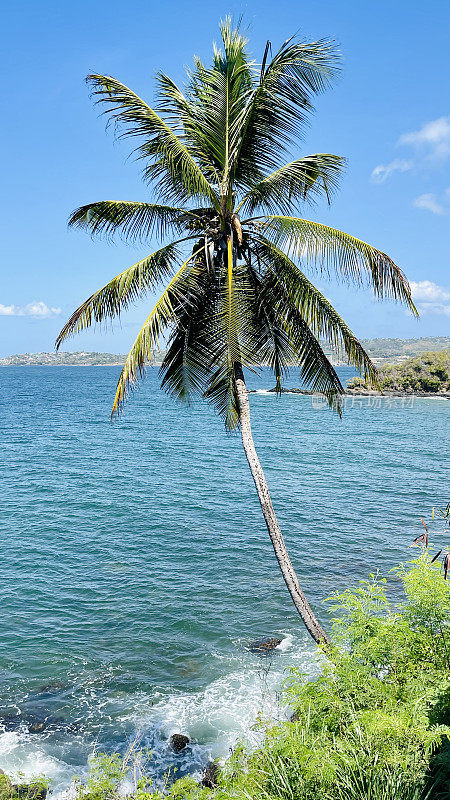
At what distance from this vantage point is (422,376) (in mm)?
93000

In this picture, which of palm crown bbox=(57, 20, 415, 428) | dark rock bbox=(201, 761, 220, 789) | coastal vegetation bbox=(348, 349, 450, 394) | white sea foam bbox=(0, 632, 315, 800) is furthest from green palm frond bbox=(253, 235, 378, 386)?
→ coastal vegetation bbox=(348, 349, 450, 394)

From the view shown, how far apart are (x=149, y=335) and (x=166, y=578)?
12.7 m

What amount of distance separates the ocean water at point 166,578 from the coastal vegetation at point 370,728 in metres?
3.24

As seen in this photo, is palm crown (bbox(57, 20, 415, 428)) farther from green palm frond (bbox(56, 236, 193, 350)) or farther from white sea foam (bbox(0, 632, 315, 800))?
white sea foam (bbox(0, 632, 315, 800))

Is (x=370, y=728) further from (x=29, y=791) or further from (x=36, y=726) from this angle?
(x=36, y=726)

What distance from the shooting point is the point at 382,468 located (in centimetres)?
3822

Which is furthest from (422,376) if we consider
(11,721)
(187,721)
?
(11,721)

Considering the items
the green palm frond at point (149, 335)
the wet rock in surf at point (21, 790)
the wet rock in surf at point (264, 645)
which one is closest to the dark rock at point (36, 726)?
the wet rock in surf at point (21, 790)

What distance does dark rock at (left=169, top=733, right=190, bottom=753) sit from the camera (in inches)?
454

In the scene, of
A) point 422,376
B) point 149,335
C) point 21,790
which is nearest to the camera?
point 149,335

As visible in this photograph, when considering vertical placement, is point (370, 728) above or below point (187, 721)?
above

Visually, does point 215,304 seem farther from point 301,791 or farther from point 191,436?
point 191,436

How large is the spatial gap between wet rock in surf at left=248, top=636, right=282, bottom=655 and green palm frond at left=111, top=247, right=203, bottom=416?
9.10 metres

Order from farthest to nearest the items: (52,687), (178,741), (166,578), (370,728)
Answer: (166,578) → (52,687) → (178,741) → (370,728)
